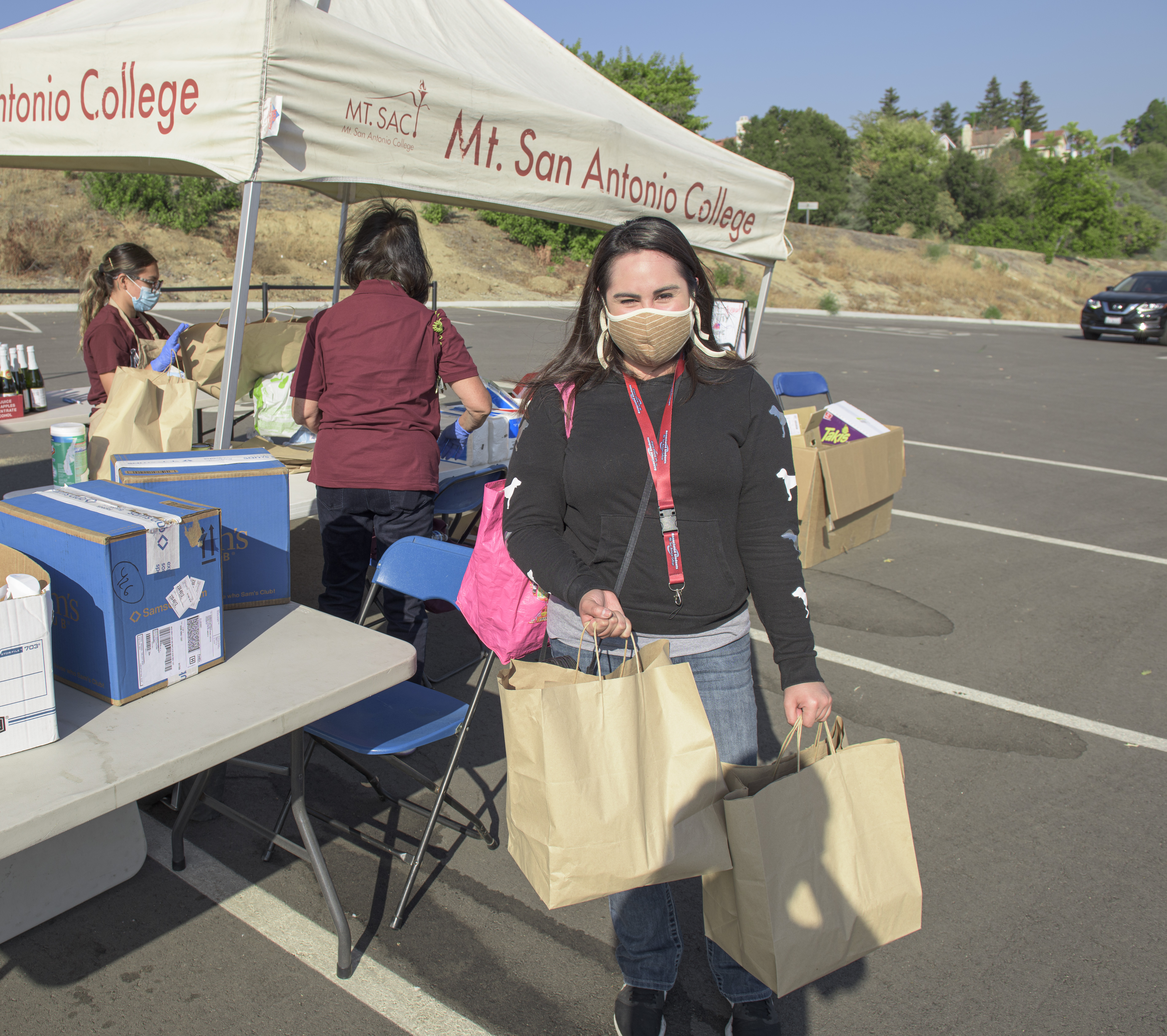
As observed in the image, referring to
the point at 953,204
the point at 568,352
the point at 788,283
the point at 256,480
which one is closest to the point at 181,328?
the point at 256,480

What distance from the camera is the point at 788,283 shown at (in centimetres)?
3419

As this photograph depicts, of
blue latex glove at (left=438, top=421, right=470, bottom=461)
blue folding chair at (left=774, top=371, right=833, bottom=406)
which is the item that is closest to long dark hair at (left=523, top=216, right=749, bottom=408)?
blue latex glove at (left=438, top=421, right=470, bottom=461)

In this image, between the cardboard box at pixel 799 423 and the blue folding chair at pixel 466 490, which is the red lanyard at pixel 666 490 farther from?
the cardboard box at pixel 799 423

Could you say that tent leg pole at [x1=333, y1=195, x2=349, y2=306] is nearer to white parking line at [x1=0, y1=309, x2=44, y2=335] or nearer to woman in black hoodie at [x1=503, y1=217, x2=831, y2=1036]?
woman in black hoodie at [x1=503, y1=217, x2=831, y2=1036]

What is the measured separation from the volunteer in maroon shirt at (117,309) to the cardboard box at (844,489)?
346cm

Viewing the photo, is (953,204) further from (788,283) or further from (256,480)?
(256,480)

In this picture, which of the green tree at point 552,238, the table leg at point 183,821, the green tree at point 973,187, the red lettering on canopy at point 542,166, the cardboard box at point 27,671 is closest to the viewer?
the cardboard box at point 27,671

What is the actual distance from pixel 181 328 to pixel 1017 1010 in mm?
4297

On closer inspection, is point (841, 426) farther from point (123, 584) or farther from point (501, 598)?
point (123, 584)

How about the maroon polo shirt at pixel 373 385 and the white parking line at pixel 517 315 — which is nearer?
the maroon polo shirt at pixel 373 385

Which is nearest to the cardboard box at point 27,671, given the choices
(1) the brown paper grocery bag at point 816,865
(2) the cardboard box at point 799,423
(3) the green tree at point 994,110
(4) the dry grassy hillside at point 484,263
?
(1) the brown paper grocery bag at point 816,865

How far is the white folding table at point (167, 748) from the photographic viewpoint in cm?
152

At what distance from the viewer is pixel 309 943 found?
7.70 ft

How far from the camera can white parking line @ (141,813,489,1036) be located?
2.12m
